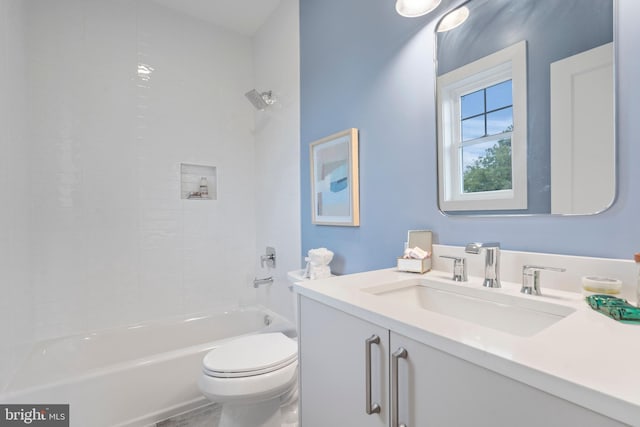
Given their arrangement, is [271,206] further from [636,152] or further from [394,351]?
[636,152]

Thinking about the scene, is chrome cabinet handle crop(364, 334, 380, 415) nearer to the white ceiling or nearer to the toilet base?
the toilet base

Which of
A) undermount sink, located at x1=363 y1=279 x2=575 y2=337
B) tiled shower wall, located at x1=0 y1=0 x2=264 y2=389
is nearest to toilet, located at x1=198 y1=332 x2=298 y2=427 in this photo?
undermount sink, located at x1=363 y1=279 x2=575 y2=337

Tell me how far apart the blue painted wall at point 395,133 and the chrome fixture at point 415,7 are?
0.06 metres

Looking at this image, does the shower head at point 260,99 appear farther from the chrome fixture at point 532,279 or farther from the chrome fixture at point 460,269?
the chrome fixture at point 532,279

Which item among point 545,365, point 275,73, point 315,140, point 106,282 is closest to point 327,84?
point 315,140

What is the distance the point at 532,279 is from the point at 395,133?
0.77 m

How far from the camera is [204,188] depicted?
236cm

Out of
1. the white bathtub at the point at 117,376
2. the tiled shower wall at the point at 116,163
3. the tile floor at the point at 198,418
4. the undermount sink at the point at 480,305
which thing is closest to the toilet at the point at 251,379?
the tile floor at the point at 198,418

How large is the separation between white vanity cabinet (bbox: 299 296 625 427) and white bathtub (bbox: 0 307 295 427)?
99cm

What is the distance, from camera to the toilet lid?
1.23 m

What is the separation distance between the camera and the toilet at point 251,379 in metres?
1.21

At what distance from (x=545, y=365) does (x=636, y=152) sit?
646 millimetres

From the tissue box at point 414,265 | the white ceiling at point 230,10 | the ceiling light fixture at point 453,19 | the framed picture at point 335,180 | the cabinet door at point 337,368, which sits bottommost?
the cabinet door at point 337,368

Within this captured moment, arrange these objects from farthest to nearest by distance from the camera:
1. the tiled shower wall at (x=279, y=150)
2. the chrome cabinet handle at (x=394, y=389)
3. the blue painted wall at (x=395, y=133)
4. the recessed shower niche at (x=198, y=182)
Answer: the recessed shower niche at (x=198, y=182) < the tiled shower wall at (x=279, y=150) < the blue painted wall at (x=395, y=133) < the chrome cabinet handle at (x=394, y=389)
